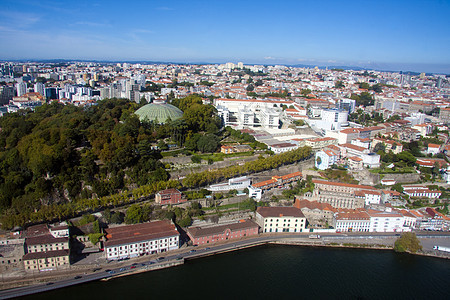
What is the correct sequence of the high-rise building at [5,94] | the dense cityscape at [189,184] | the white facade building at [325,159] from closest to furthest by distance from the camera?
the dense cityscape at [189,184], the white facade building at [325,159], the high-rise building at [5,94]

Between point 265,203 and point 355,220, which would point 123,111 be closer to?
point 265,203

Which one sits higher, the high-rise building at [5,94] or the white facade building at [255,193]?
the high-rise building at [5,94]

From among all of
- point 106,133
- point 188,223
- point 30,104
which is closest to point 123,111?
point 106,133

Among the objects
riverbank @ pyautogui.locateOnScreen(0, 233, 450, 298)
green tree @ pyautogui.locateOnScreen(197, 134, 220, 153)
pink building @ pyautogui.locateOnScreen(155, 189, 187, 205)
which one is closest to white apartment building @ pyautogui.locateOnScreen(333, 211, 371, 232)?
riverbank @ pyautogui.locateOnScreen(0, 233, 450, 298)

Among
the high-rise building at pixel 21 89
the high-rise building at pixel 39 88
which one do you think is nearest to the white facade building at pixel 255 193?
the high-rise building at pixel 39 88

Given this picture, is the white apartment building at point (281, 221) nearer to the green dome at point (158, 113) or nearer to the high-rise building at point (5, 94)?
the green dome at point (158, 113)

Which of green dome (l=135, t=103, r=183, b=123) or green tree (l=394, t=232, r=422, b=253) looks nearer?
green tree (l=394, t=232, r=422, b=253)

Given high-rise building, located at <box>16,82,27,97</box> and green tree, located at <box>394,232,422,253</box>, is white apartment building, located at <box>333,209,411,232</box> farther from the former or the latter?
high-rise building, located at <box>16,82,27,97</box>
